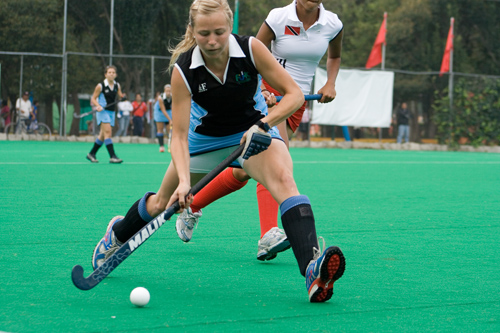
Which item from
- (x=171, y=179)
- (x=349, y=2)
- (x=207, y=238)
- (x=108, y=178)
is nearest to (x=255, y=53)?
(x=171, y=179)

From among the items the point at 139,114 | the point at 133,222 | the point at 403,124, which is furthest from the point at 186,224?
the point at 403,124

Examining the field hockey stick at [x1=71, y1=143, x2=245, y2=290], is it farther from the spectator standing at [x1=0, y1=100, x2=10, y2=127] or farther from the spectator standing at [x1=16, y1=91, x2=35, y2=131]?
the spectator standing at [x1=0, y1=100, x2=10, y2=127]

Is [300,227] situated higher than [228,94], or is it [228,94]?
[228,94]

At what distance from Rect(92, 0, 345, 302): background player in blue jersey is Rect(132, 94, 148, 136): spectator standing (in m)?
20.7

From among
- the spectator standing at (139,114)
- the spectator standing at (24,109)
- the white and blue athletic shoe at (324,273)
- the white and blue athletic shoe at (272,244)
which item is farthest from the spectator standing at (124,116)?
the white and blue athletic shoe at (324,273)

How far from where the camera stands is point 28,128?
923 inches

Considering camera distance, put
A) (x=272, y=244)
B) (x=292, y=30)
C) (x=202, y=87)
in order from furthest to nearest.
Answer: (x=292, y=30), (x=272, y=244), (x=202, y=87)

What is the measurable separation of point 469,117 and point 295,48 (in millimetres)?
20096

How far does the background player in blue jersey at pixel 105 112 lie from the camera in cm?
1360

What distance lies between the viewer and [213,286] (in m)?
3.84

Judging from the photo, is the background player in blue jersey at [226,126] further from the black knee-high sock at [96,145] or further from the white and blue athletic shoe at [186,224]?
the black knee-high sock at [96,145]

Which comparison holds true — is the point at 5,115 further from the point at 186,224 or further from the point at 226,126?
the point at 226,126

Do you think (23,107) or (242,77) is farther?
(23,107)

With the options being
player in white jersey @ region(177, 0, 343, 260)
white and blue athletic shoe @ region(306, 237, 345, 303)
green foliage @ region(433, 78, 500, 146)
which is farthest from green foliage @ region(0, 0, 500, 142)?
white and blue athletic shoe @ region(306, 237, 345, 303)
